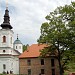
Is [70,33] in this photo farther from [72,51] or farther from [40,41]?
[40,41]

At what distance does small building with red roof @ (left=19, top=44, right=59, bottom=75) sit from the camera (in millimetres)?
64312

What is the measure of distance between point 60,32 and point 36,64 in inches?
780

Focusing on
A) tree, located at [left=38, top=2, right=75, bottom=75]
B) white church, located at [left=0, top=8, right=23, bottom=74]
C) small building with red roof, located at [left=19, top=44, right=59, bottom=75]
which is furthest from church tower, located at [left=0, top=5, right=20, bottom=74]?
tree, located at [left=38, top=2, right=75, bottom=75]

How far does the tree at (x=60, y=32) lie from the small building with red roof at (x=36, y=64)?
39.1ft

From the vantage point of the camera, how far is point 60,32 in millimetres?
47594

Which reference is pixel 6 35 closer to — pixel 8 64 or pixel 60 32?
pixel 8 64

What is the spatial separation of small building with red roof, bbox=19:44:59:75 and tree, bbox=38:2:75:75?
1191 centimetres

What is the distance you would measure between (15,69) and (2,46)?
724cm

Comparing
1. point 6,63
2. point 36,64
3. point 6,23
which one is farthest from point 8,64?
point 36,64

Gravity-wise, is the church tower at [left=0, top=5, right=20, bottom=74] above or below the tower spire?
below

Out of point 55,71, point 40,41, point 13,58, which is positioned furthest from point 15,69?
point 40,41

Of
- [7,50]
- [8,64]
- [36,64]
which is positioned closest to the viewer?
[36,64]

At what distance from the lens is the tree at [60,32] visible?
44875mm

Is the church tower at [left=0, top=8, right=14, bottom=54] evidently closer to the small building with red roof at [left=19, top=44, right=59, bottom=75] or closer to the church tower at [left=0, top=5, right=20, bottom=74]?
the church tower at [left=0, top=5, right=20, bottom=74]
